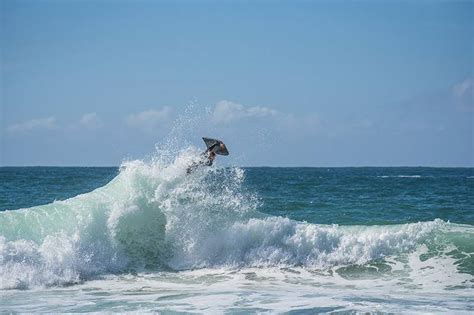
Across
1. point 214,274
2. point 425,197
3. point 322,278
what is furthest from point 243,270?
point 425,197

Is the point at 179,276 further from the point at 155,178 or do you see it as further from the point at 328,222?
the point at 328,222

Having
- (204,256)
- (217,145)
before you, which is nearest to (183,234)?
(204,256)

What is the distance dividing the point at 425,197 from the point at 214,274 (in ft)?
64.7

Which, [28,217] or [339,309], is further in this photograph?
[28,217]

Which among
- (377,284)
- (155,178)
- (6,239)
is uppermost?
(155,178)

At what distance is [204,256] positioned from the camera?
50.2 feet

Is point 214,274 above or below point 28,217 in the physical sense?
below

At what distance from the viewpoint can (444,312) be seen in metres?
10.6

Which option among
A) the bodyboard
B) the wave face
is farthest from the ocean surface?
the bodyboard

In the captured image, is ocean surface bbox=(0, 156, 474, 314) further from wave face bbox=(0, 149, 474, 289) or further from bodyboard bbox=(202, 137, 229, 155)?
bodyboard bbox=(202, 137, 229, 155)

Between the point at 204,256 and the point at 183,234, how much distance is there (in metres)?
0.85

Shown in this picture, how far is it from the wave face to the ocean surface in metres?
0.03

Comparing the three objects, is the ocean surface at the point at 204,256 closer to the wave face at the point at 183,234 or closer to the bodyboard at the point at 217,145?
the wave face at the point at 183,234

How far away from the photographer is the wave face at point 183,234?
14.6 m
